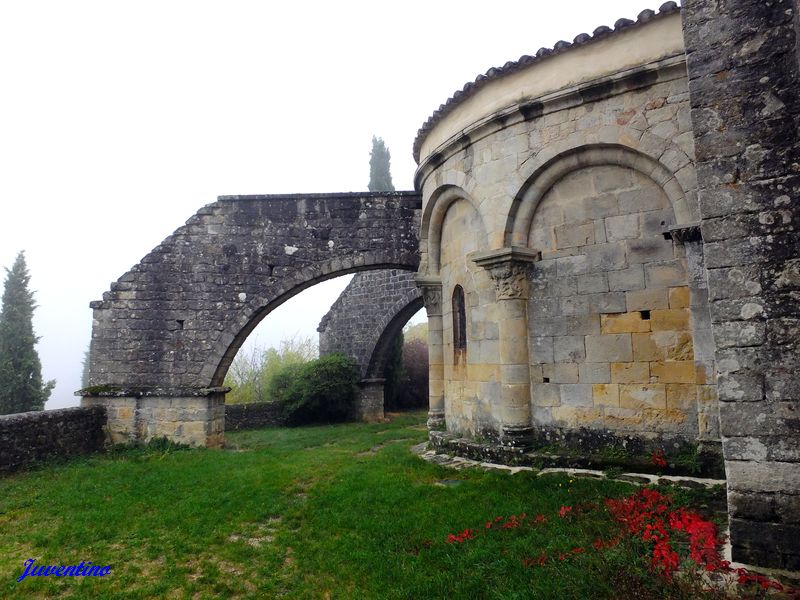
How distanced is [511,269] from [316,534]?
3981mm

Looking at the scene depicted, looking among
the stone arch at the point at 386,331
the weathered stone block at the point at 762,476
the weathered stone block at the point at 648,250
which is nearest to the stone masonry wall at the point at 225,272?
the weathered stone block at the point at 648,250

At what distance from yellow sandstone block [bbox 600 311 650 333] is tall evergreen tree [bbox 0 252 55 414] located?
21740mm

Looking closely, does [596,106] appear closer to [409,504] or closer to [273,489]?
[409,504]

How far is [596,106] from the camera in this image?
6.35m

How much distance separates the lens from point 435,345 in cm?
903

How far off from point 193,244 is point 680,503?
30.5 ft

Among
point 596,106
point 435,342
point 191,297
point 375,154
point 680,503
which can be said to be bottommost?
point 680,503

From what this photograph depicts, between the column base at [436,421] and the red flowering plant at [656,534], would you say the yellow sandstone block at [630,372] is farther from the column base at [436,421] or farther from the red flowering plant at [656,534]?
the column base at [436,421]

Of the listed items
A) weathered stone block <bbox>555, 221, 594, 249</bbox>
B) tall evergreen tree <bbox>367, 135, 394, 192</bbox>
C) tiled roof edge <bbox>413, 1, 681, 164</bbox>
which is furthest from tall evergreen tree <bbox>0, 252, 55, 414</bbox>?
weathered stone block <bbox>555, 221, 594, 249</bbox>

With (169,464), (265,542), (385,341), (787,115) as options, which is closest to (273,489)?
(265,542)

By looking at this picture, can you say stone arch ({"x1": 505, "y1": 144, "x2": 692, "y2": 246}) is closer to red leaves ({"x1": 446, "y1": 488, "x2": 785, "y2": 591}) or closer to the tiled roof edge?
the tiled roof edge

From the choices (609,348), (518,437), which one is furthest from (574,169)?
(518,437)

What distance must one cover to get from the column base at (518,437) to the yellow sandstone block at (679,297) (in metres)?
2.34

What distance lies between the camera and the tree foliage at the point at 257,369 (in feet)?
65.1
